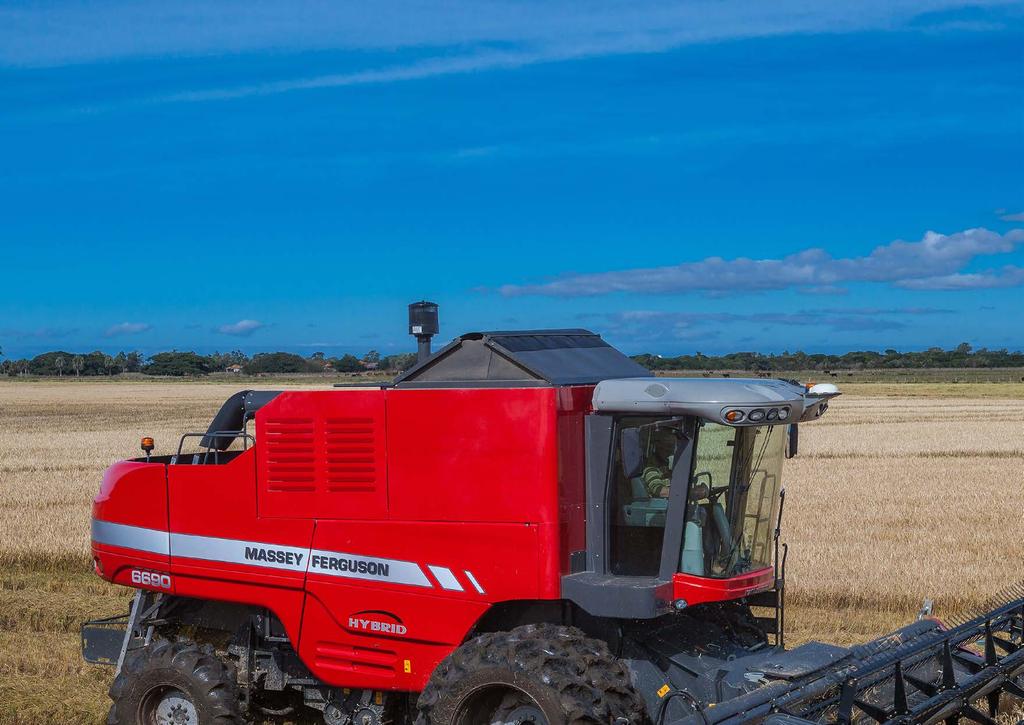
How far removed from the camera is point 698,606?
6930mm

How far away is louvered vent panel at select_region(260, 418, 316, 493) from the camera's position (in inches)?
274

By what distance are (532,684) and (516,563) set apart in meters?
0.76

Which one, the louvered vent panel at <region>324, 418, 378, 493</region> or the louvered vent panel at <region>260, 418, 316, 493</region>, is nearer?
the louvered vent panel at <region>324, 418, 378, 493</region>

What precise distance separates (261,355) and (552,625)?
82.1m

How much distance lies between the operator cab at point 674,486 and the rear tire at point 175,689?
246cm

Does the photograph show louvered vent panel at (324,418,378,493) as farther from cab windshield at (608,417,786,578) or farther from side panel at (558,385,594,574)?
cab windshield at (608,417,786,578)

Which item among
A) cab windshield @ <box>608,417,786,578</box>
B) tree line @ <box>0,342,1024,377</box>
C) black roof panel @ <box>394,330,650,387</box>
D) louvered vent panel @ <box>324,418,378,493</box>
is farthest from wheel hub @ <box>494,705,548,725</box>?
tree line @ <box>0,342,1024,377</box>

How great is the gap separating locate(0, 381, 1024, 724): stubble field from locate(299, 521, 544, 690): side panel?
8.68 ft

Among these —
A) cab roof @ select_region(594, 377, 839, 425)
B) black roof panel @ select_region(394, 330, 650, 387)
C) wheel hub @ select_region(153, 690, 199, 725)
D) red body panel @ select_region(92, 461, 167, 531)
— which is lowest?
wheel hub @ select_region(153, 690, 199, 725)

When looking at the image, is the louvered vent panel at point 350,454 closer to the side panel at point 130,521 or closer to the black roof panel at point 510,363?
the black roof panel at point 510,363

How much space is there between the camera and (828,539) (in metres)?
15.3

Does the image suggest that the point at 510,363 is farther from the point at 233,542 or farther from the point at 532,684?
the point at 233,542

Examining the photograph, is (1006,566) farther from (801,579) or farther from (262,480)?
(262,480)

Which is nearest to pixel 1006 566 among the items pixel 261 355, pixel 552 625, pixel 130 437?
pixel 552 625
